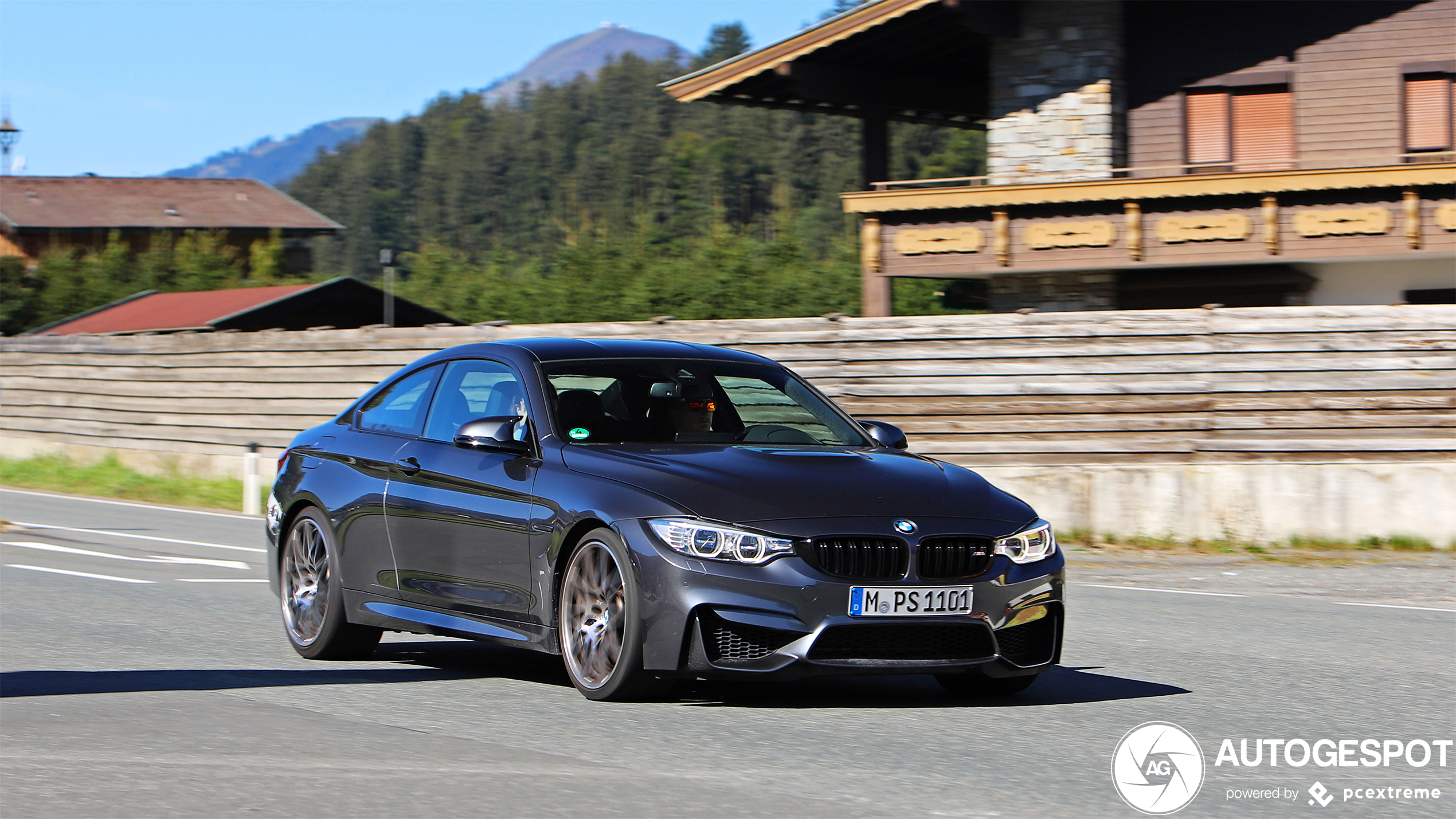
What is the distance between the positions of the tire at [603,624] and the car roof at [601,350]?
1.23m

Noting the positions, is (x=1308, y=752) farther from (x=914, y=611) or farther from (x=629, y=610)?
(x=629, y=610)

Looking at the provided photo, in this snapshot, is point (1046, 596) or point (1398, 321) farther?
point (1398, 321)

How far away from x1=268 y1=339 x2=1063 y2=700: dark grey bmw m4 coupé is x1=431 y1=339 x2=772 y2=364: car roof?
19 millimetres

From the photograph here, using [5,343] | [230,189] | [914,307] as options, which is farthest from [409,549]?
[230,189]

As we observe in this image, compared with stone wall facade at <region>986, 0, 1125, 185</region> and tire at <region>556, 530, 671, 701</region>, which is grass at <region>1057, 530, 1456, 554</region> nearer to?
tire at <region>556, 530, 671, 701</region>

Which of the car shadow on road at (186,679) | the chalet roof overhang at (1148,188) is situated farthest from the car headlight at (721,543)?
the chalet roof overhang at (1148,188)

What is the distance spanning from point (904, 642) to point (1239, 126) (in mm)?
20993

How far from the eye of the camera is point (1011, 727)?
6.37 m

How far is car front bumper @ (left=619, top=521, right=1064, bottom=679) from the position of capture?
630 cm

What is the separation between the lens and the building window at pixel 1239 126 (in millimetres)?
25406

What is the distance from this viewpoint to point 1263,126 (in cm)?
2548

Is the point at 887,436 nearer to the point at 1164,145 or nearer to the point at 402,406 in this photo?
the point at 402,406

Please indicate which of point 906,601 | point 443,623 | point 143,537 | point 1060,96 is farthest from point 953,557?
point 1060,96

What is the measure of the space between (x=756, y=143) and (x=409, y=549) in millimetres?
110091
